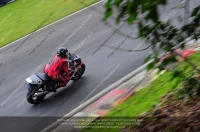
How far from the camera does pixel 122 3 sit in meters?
4.64

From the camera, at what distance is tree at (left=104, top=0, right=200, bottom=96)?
14.6ft

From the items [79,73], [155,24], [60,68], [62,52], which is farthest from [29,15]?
[155,24]

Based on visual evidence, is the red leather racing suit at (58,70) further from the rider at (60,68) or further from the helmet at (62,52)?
the helmet at (62,52)

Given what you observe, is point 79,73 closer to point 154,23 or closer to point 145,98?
point 145,98

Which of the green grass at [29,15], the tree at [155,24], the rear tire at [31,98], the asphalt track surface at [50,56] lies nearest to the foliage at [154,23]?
the tree at [155,24]

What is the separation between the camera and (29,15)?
953 inches

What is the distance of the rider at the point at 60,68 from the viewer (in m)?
12.3

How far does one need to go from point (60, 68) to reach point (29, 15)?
12.7m

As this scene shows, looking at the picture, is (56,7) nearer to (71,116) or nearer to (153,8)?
(71,116)

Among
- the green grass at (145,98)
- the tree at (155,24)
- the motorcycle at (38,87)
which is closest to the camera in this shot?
the tree at (155,24)

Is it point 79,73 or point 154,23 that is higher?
point 154,23

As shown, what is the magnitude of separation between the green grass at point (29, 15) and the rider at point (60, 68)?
8.02 meters

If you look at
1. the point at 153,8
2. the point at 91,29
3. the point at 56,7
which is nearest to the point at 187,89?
the point at 153,8

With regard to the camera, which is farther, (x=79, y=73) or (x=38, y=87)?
(x=79, y=73)
